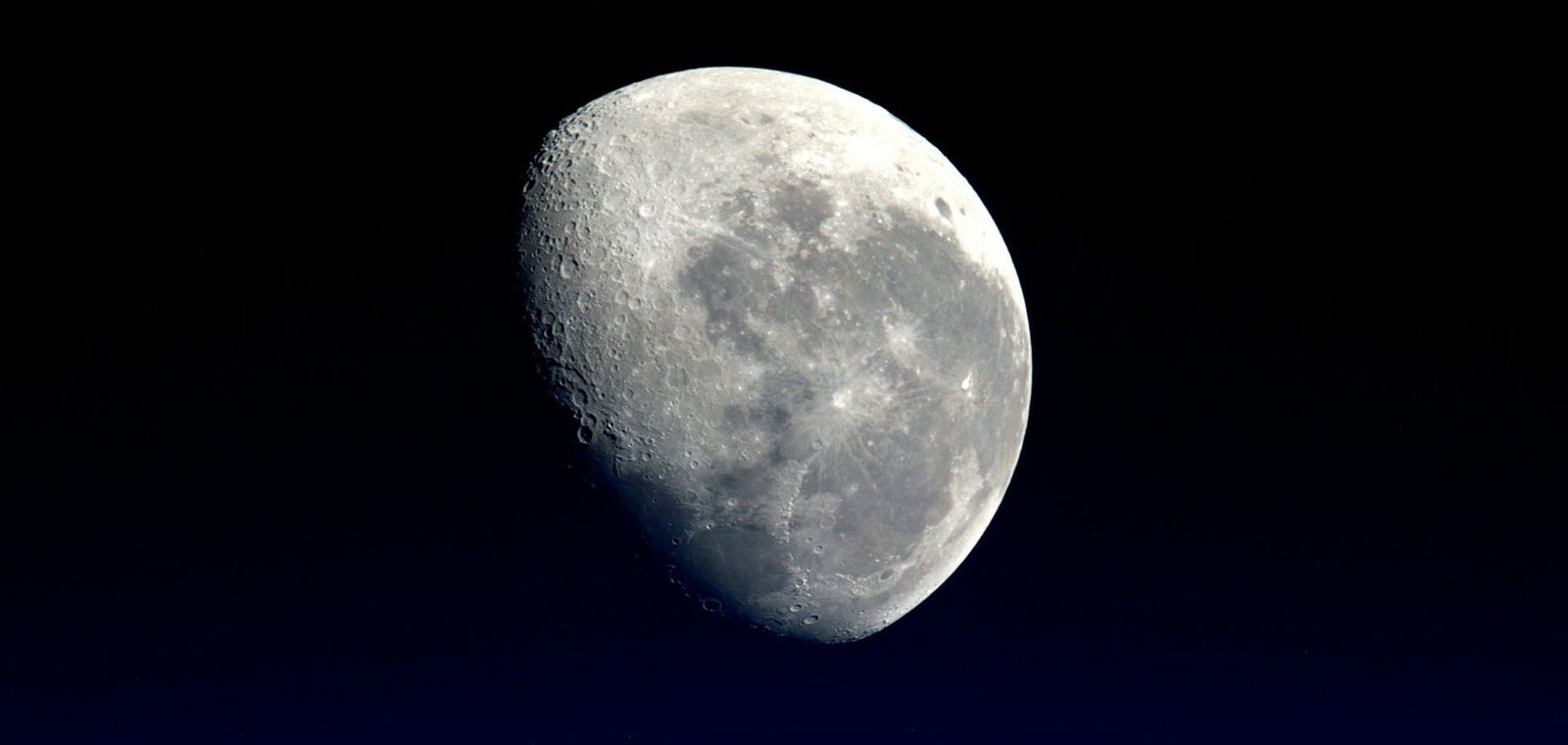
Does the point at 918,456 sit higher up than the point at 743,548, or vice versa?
the point at 918,456

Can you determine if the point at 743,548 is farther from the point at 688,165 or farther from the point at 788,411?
the point at 688,165

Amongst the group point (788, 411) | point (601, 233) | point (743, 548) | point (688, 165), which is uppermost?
point (688, 165)

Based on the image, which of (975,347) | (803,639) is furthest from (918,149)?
(803,639)

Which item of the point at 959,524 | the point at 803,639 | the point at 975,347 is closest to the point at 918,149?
the point at 975,347

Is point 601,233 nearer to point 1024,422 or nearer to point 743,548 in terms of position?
point 743,548

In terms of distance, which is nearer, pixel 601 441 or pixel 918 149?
pixel 601 441

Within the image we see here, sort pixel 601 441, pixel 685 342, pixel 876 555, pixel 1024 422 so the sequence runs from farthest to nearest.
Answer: pixel 1024 422, pixel 876 555, pixel 601 441, pixel 685 342

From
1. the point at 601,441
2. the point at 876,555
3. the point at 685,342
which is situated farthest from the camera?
the point at 876,555
